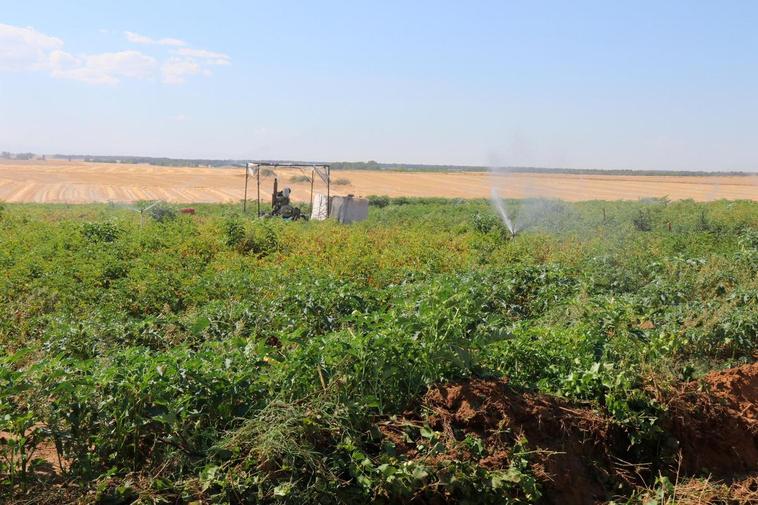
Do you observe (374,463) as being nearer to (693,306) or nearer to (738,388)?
(738,388)

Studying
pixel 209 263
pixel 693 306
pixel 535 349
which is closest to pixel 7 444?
pixel 535 349

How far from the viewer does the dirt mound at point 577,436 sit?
4.86m

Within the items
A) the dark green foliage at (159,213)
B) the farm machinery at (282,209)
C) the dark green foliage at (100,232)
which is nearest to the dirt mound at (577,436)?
the dark green foliage at (100,232)

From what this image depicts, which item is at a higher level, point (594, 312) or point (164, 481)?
point (594, 312)

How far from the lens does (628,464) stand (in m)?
5.28

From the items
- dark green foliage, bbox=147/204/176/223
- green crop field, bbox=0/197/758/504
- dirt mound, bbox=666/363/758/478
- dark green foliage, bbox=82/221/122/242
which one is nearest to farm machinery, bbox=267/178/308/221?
dark green foliage, bbox=147/204/176/223

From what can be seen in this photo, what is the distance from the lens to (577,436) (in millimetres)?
5270

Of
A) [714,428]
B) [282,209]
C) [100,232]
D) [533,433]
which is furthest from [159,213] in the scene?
[714,428]

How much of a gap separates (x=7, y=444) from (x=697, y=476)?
5.18 metres

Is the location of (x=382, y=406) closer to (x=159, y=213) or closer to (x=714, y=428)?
(x=714, y=428)

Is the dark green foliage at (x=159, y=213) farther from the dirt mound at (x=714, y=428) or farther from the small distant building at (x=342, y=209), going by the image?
the dirt mound at (x=714, y=428)

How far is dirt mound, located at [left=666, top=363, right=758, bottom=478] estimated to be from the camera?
550 centimetres

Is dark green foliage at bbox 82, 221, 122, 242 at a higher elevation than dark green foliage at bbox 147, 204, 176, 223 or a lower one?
higher

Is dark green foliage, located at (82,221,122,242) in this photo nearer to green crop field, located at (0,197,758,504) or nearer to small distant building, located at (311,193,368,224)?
green crop field, located at (0,197,758,504)
